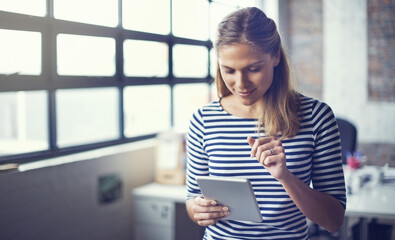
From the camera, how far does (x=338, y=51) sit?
5977 millimetres

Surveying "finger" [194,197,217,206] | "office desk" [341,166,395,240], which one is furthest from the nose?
"office desk" [341,166,395,240]

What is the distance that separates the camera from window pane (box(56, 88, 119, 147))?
9.51ft

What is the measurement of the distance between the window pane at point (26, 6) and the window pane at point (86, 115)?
19.6 inches

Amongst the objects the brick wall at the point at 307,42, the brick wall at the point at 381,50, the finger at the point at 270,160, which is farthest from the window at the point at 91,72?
the brick wall at the point at 381,50

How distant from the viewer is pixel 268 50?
4.52ft

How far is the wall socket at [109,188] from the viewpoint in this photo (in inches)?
116

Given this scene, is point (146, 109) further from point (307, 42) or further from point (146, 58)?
point (307, 42)

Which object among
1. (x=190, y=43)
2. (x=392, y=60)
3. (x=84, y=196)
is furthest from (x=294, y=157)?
(x=392, y=60)

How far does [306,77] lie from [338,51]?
1.82 ft

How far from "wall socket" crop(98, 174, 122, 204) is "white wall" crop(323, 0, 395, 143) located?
3.82 m

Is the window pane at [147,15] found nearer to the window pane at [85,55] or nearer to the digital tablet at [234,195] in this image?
the window pane at [85,55]

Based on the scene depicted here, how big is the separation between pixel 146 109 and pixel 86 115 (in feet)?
2.25

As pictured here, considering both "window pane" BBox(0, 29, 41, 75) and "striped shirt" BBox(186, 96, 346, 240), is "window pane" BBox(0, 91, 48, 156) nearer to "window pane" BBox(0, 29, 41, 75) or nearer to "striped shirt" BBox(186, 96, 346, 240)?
"window pane" BBox(0, 29, 41, 75)

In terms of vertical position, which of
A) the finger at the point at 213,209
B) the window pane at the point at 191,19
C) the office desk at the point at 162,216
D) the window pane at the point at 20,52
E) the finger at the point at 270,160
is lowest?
the office desk at the point at 162,216
